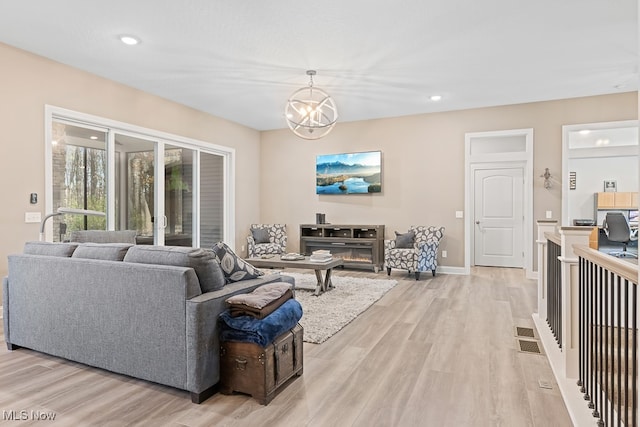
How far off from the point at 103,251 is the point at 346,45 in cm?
304

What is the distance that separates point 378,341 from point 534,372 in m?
1.16

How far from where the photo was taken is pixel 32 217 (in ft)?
13.8

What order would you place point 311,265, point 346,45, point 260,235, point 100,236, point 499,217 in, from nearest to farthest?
point 346,45, point 100,236, point 311,265, point 499,217, point 260,235

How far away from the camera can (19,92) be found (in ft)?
13.4

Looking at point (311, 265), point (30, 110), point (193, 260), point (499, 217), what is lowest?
point (311, 265)

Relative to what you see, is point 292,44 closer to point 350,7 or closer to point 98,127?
point 350,7

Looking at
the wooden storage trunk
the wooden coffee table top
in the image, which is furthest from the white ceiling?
the wooden storage trunk

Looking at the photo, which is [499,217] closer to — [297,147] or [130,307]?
[297,147]

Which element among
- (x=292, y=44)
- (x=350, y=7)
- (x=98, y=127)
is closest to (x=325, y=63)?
(x=292, y=44)

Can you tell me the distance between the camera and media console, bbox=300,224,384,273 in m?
6.75

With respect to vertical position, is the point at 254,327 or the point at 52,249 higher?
the point at 52,249

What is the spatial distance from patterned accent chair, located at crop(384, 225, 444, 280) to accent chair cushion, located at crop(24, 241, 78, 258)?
4588 mm

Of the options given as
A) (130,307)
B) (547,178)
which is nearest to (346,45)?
(130,307)

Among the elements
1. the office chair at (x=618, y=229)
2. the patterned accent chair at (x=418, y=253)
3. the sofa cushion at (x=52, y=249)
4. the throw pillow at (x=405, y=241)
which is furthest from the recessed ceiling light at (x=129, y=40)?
the office chair at (x=618, y=229)
